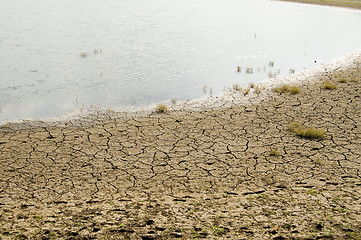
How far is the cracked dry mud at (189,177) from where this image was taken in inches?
176

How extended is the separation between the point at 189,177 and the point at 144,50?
8.80 metres

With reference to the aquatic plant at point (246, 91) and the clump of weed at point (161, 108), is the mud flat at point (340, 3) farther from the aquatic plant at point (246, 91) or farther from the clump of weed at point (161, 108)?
the clump of weed at point (161, 108)

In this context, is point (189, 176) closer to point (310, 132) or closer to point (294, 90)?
point (310, 132)

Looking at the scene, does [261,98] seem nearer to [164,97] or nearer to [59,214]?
[164,97]

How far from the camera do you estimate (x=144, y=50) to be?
45.2 feet

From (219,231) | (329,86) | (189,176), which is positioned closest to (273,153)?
(189,176)

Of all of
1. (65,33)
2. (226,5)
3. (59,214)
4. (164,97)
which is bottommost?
(59,214)

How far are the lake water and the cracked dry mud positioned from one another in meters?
1.80

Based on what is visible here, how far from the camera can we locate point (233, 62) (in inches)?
504

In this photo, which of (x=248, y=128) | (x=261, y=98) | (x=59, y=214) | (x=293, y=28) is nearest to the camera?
(x=59, y=214)

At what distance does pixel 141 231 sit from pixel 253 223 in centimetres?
137

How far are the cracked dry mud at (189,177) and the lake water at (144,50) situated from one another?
70.8 inches

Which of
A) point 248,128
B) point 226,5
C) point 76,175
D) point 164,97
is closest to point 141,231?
point 76,175

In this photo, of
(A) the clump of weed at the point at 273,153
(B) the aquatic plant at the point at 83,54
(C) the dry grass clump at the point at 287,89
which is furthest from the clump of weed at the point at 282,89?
(B) the aquatic plant at the point at 83,54
